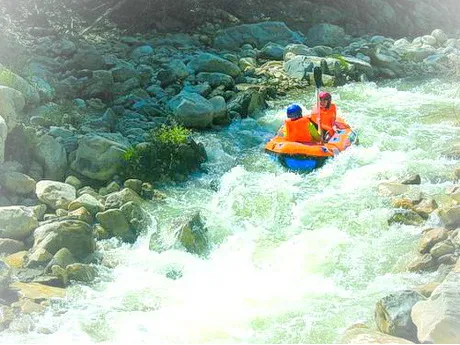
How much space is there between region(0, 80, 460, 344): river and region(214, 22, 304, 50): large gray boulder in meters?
6.22

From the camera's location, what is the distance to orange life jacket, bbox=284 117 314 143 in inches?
374

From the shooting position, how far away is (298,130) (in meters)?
9.54

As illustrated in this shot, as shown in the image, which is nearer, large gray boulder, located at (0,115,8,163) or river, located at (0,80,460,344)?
river, located at (0,80,460,344)

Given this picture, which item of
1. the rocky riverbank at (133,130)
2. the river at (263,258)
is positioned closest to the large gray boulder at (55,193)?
the rocky riverbank at (133,130)

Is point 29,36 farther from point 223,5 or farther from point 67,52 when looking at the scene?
point 223,5

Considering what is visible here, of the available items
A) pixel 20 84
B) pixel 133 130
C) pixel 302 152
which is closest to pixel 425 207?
pixel 302 152

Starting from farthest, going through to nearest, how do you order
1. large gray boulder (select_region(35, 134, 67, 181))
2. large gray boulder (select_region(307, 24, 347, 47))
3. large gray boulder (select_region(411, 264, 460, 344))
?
large gray boulder (select_region(307, 24, 347, 47)) < large gray boulder (select_region(35, 134, 67, 181)) < large gray boulder (select_region(411, 264, 460, 344))

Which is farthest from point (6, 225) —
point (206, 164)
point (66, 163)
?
point (206, 164)

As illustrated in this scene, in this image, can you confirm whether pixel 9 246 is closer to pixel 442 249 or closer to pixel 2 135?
pixel 2 135

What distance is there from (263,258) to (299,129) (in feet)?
9.63

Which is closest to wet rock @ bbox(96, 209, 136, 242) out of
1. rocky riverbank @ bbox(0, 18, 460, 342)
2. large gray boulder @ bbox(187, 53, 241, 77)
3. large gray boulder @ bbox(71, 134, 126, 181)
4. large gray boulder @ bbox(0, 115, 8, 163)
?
rocky riverbank @ bbox(0, 18, 460, 342)

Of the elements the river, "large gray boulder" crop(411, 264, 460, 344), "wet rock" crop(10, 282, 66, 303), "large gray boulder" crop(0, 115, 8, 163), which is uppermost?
"large gray boulder" crop(0, 115, 8, 163)

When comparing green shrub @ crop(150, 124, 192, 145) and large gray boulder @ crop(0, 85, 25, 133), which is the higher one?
large gray boulder @ crop(0, 85, 25, 133)

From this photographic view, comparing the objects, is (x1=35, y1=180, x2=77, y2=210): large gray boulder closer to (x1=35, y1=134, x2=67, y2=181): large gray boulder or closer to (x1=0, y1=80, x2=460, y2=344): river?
(x1=35, y1=134, x2=67, y2=181): large gray boulder
